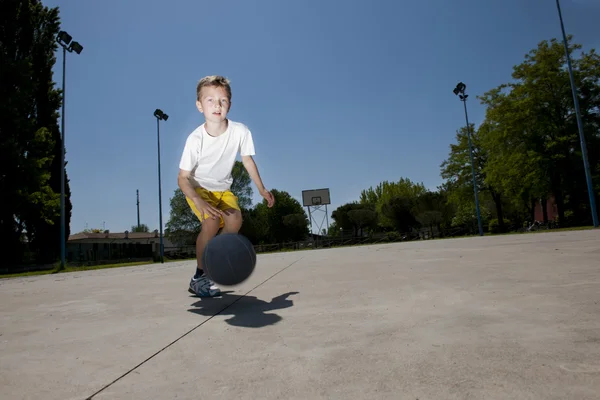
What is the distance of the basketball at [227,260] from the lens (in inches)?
143

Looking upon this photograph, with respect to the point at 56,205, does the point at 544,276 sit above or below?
below

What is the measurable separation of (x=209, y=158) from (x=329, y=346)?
2851mm

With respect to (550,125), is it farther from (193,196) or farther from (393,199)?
(193,196)

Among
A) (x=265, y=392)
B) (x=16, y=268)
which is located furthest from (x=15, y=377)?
(x=16, y=268)

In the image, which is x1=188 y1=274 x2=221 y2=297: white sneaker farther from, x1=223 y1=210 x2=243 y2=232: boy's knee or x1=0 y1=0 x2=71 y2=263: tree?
x1=0 y1=0 x2=71 y2=263: tree

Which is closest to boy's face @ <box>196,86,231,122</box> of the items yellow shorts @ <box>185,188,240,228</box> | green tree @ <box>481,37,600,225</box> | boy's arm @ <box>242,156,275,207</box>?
boy's arm @ <box>242,156,275,207</box>

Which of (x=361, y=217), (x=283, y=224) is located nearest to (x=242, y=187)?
(x=283, y=224)

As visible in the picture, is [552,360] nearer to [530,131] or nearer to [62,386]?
[62,386]

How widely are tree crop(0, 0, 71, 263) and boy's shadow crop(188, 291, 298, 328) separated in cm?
2155

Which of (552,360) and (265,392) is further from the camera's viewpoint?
(552,360)

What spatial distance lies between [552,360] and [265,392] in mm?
1214

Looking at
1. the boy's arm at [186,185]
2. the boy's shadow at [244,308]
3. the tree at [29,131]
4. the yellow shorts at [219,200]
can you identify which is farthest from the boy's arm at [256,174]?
the tree at [29,131]

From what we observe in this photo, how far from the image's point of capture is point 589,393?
1257mm

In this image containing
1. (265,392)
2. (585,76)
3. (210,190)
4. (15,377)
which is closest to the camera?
(265,392)
